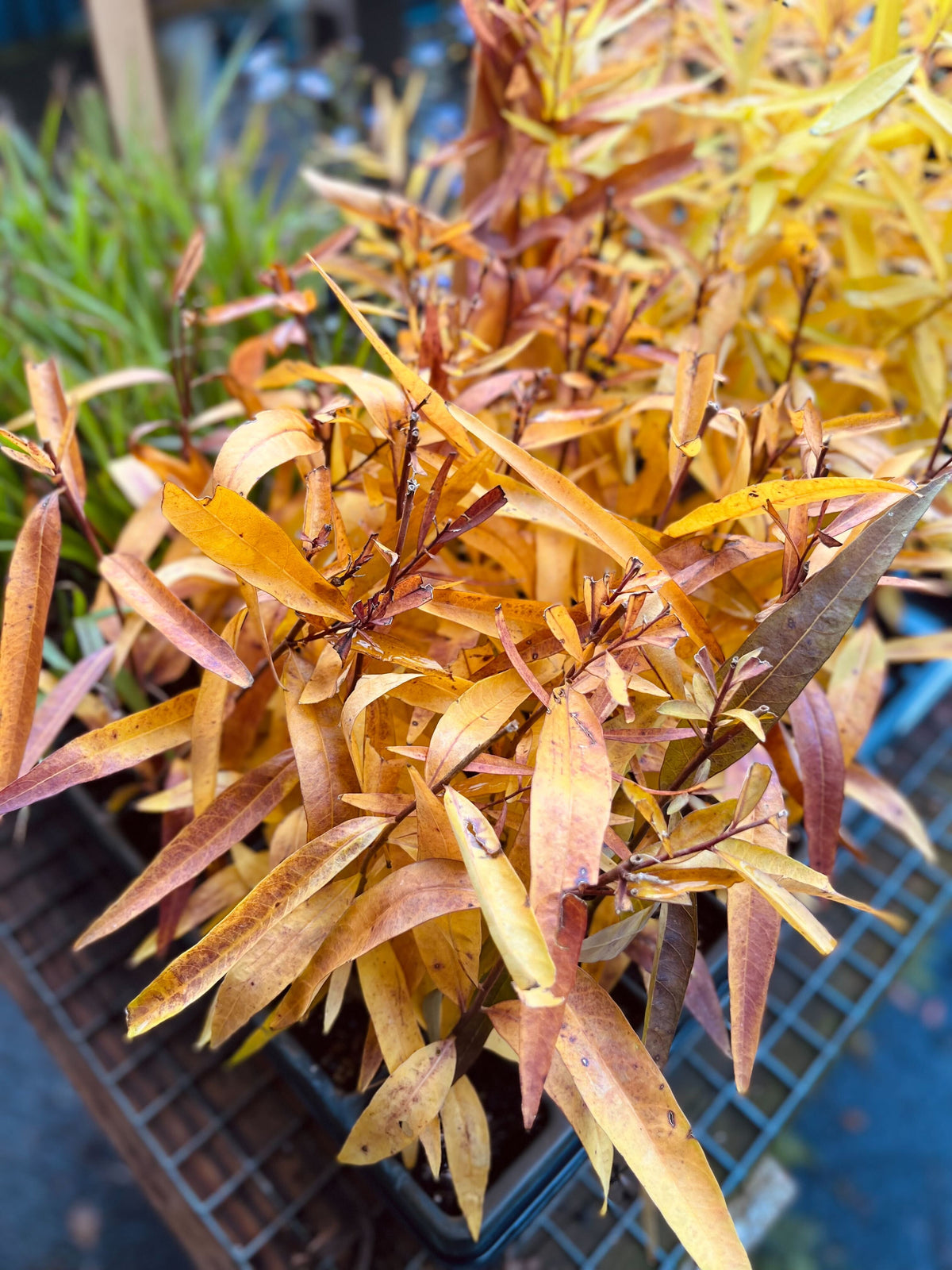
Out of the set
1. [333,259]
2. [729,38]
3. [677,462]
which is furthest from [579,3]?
[677,462]

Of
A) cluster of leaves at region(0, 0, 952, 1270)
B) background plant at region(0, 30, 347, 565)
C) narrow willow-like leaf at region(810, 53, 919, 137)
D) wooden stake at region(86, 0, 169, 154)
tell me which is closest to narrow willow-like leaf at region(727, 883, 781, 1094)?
cluster of leaves at region(0, 0, 952, 1270)

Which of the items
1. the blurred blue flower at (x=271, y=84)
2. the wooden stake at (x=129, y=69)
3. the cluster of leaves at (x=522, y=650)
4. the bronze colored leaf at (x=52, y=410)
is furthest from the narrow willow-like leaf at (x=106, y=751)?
the blurred blue flower at (x=271, y=84)

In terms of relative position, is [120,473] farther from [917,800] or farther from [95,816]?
[917,800]

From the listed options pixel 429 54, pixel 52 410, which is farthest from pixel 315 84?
pixel 52 410

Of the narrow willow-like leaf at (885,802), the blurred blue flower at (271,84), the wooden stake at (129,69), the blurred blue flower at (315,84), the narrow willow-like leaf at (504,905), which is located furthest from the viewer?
the blurred blue flower at (271,84)

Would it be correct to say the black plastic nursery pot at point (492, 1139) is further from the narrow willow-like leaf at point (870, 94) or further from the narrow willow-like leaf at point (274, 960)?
the narrow willow-like leaf at point (870, 94)

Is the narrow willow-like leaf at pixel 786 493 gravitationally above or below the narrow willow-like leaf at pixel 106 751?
below
